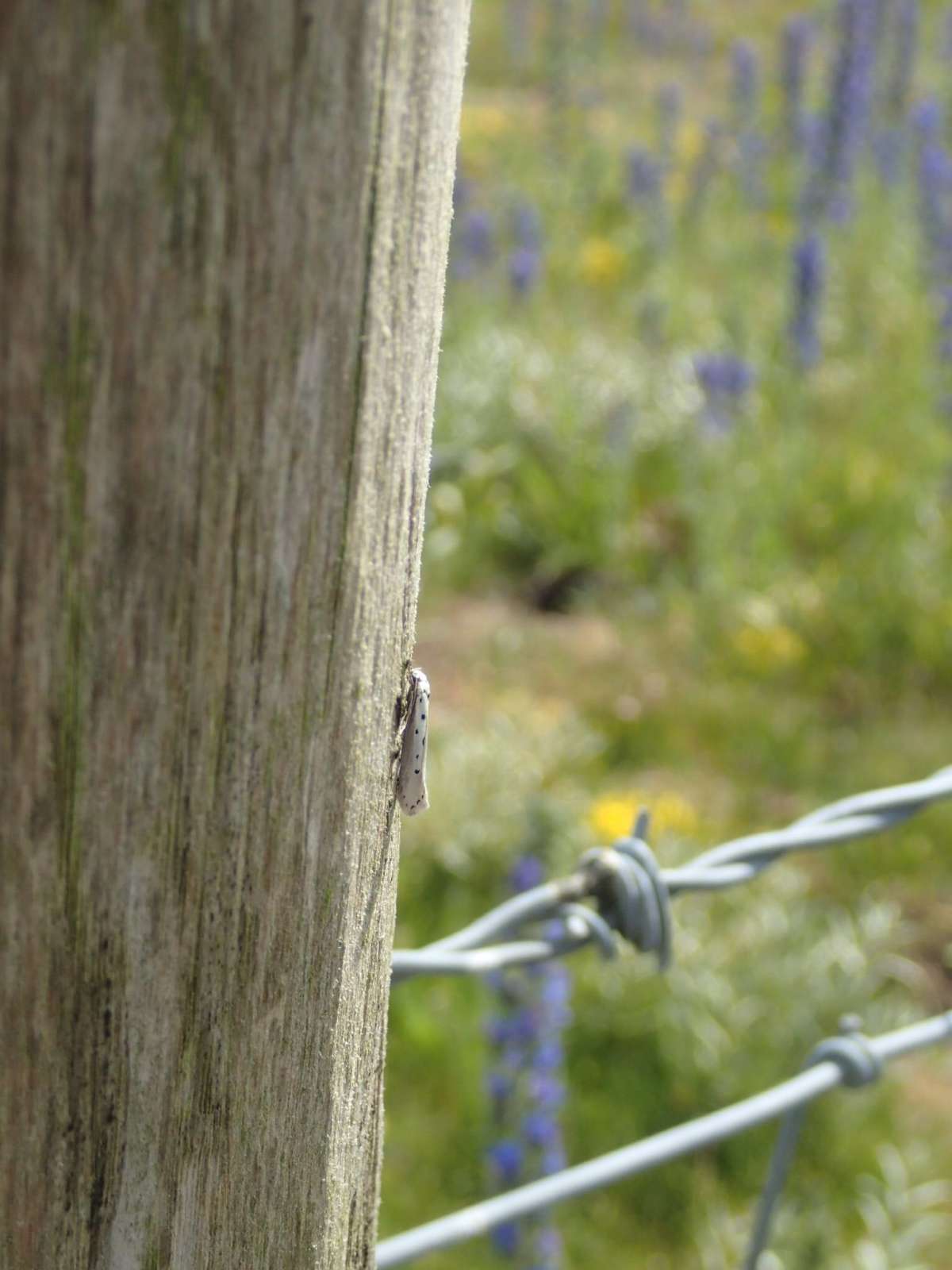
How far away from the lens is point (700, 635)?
425 cm

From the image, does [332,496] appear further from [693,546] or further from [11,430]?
[693,546]

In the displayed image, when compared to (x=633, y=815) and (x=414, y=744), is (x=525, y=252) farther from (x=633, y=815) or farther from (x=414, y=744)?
(x=414, y=744)

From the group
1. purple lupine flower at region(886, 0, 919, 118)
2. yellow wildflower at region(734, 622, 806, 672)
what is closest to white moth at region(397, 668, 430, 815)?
yellow wildflower at region(734, 622, 806, 672)

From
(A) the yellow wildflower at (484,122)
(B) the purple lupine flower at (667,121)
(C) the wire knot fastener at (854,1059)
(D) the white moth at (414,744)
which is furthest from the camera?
(A) the yellow wildflower at (484,122)

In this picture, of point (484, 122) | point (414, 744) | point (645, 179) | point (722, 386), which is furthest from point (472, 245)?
point (414, 744)

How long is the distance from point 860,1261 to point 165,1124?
1898 millimetres

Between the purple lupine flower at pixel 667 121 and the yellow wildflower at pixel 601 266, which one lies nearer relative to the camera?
the yellow wildflower at pixel 601 266

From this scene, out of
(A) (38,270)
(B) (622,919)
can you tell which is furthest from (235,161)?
(B) (622,919)

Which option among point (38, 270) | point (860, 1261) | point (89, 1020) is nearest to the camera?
point (38, 270)

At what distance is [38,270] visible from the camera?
42cm

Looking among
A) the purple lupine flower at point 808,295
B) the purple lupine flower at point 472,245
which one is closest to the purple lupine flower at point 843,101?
the purple lupine flower at point 808,295

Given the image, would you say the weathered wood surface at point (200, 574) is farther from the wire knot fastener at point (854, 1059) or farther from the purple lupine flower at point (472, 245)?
the purple lupine flower at point (472, 245)

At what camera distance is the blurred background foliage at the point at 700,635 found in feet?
7.69

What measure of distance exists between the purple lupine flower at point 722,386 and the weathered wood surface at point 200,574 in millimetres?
4638
